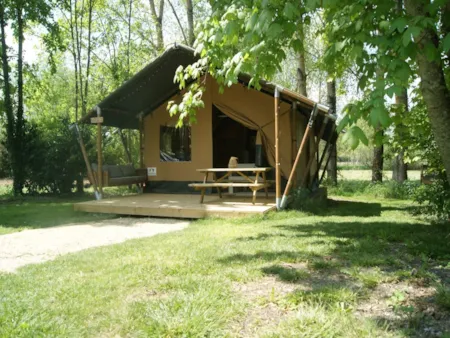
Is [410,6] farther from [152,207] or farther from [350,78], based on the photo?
[350,78]

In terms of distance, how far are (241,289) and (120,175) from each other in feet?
24.9

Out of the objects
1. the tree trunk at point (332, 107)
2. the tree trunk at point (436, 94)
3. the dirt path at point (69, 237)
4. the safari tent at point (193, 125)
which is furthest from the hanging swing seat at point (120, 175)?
the tree trunk at point (436, 94)

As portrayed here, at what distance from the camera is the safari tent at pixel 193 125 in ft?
30.3

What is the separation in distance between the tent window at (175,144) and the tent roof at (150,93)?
85cm

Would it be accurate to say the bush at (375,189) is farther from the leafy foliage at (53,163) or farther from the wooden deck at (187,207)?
the leafy foliage at (53,163)

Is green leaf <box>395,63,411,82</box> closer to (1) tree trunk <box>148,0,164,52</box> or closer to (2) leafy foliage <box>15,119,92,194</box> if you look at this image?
(2) leafy foliage <box>15,119,92,194</box>

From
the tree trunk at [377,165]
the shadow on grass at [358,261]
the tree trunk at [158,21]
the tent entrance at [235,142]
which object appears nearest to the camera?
the shadow on grass at [358,261]

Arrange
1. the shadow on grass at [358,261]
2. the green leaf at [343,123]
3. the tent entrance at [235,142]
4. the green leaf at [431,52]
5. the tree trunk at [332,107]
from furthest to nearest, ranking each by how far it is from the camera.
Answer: the tree trunk at [332,107], the tent entrance at [235,142], the shadow on grass at [358,261], the green leaf at [431,52], the green leaf at [343,123]

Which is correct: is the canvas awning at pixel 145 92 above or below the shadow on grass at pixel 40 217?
above

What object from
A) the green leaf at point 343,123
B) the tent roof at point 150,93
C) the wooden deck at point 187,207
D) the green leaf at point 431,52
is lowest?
the wooden deck at point 187,207

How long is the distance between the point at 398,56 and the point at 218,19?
1867 mm

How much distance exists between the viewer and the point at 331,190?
1323 cm

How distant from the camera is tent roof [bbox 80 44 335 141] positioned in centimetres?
826

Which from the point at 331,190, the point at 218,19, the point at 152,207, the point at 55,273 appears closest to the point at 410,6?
the point at 218,19
